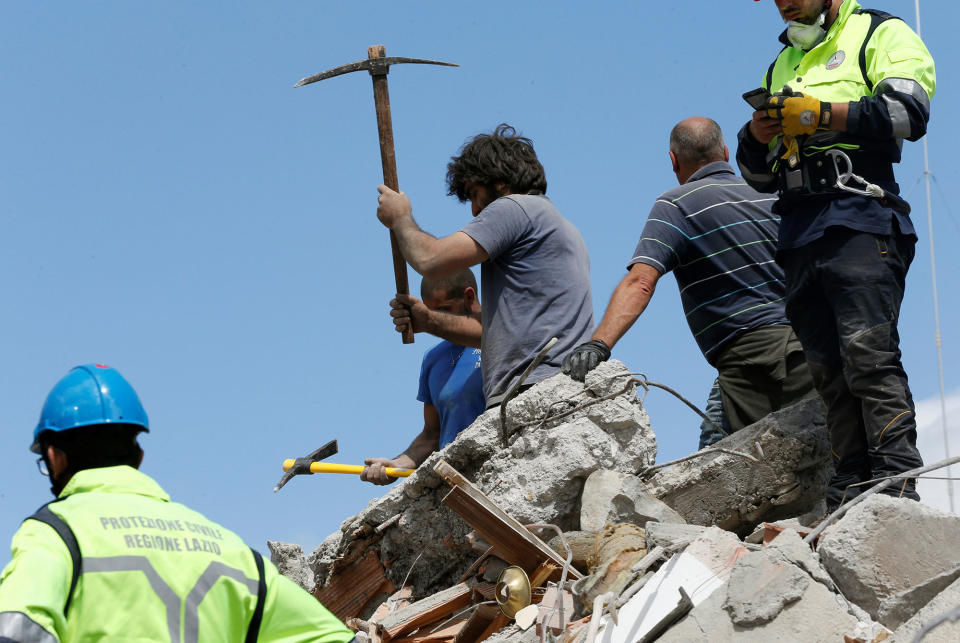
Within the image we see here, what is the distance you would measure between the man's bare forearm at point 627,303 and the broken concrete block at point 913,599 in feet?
5.37

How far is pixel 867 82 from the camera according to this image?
4312 mm

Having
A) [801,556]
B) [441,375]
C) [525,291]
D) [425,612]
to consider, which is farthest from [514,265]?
[801,556]

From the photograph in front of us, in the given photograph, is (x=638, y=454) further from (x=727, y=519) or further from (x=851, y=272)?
(x=851, y=272)

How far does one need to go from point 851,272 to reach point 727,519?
1148mm

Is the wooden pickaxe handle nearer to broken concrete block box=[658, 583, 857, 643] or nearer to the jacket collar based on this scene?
broken concrete block box=[658, 583, 857, 643]

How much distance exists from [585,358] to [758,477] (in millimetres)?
854

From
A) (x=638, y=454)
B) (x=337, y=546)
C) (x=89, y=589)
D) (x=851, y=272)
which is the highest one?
(x=851, y=272)

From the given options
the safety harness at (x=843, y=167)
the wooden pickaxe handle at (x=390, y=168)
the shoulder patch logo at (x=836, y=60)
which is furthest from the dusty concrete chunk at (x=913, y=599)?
the wooden pickaxe handle at (x=390, y=168)

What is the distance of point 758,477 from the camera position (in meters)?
4.49

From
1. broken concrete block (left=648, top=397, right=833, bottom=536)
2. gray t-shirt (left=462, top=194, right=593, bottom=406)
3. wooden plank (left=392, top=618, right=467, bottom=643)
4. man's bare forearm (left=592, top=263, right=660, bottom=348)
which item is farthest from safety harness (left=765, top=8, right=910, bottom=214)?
wooden plank (left=392, top=618, right=467, bottom=643)

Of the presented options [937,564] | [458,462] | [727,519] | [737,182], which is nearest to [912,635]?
[937,564]

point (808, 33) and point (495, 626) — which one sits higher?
point (808, 33)

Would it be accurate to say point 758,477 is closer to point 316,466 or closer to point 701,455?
point 701,455

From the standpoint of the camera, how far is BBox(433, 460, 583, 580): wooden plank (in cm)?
416
